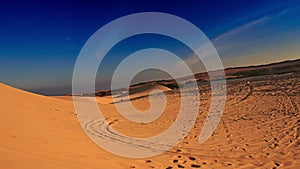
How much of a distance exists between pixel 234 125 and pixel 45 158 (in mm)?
7087

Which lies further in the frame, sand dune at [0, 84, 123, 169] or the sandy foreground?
the sandy foreground

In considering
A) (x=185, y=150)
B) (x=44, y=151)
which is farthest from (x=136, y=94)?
(x=44, y=151)

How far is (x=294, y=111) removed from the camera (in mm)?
10477

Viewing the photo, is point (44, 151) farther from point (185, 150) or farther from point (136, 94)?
point (136, 94)

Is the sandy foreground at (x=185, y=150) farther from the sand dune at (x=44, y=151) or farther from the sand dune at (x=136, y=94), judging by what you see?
the sand dune at (x=136, y=94)

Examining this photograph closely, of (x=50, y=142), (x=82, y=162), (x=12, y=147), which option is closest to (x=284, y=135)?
(x=82, y=162)

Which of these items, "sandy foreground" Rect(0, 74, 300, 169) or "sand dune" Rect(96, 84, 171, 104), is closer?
"sandy foreground" Rect(0, 74, 300, 169)

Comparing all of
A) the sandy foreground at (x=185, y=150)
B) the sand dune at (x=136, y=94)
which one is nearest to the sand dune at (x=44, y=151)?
the sandy foreground at (x=185, y=150)

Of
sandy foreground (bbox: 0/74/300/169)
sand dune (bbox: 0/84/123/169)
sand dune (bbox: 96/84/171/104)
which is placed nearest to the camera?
sand dune (bbox: 0/84/123/169)

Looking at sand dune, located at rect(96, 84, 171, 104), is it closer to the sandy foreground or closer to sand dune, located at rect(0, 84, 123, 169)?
the sandy foreground

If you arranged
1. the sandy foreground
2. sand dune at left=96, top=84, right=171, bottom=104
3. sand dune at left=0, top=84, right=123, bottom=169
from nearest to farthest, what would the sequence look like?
1. sand dune at left=0, top=84, right=123, bottom=169
2. the sandy foreground
3. sand dune at left=96, top=84, right=171, bottom=104

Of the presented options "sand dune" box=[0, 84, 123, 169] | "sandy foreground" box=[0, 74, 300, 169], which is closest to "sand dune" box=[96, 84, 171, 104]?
"sandy foreground" box=[0, 74, 300, 169]

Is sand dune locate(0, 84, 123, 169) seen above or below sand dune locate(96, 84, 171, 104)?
below

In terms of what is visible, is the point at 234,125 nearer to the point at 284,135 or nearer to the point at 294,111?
the point at 284,135
